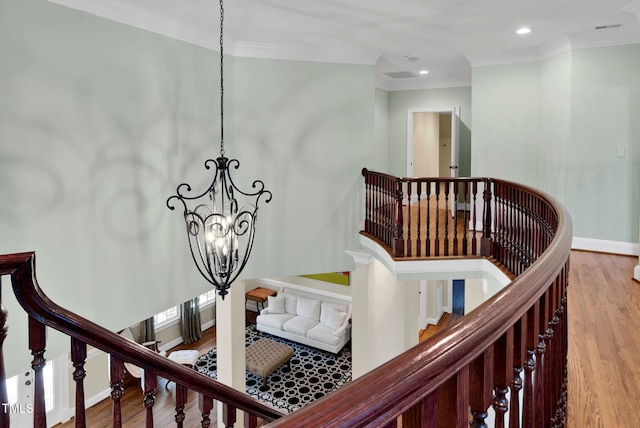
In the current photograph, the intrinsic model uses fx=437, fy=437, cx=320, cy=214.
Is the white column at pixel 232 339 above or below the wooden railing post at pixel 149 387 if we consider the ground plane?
below

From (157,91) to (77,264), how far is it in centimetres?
193

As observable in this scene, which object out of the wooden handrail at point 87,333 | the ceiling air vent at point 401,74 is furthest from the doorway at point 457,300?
the wooden handrail at point 87,333

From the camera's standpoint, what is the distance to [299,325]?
1087 cm

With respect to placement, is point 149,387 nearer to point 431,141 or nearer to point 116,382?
point 116,382

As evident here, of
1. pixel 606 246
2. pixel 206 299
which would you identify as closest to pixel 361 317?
pixel 606 246

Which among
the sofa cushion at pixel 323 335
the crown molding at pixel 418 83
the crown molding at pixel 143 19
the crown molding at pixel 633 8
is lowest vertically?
the sofa cushion at pixel 323 335

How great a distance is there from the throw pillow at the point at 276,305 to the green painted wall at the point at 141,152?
570 centimetres

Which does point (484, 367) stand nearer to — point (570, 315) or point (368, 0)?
point (570, 315)

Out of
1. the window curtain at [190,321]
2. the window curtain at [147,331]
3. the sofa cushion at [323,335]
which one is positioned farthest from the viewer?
the window curtain at [190,321]

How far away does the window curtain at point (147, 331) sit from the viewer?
33.2 feet

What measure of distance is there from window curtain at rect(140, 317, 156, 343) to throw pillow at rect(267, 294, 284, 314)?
2.95 m

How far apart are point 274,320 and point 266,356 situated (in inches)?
63.1

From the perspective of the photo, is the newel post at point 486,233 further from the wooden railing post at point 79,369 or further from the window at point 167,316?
the window at point 167,316

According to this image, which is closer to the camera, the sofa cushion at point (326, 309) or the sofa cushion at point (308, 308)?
the sofa cushion at point (326, 309)
